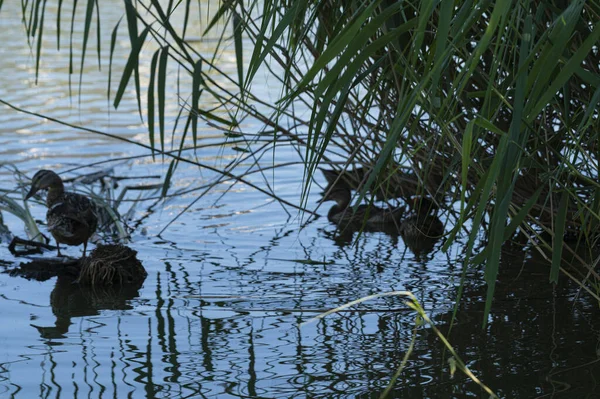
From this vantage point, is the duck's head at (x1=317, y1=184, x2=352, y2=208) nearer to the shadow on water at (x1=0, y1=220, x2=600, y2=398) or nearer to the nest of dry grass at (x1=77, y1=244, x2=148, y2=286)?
the shadow on water at (x1=0, y1=220, x2=600, y2=398)

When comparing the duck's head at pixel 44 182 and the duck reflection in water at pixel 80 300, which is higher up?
the duck's head at pixel 44 182

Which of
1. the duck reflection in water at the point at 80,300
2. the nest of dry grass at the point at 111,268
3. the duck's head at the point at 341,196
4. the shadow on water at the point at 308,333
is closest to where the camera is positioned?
the shadow on water at the point at 308,333

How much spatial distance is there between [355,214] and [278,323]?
87.6 inches

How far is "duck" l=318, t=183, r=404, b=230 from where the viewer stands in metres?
6.21

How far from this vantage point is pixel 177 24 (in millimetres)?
15117

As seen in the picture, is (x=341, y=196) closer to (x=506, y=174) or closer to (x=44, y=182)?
(x=44, y=182)

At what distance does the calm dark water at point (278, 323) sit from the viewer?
3656mm

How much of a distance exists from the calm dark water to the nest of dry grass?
0.07 m

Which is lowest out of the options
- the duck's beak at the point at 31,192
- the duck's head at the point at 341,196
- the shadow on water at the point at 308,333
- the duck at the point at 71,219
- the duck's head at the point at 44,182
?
the shadow on water at the point at 308,333

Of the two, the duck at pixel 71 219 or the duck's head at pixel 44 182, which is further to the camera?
the duck's head at pixel 44 182

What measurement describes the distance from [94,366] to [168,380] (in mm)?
339

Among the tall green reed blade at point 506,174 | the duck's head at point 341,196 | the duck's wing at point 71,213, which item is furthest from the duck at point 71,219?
the tall green reed blade at point 506,174

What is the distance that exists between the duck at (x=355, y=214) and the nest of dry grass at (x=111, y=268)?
1330 mm

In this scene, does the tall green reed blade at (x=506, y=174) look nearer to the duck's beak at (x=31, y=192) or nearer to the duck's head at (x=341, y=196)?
the duck's head at (x=341, y=196)
